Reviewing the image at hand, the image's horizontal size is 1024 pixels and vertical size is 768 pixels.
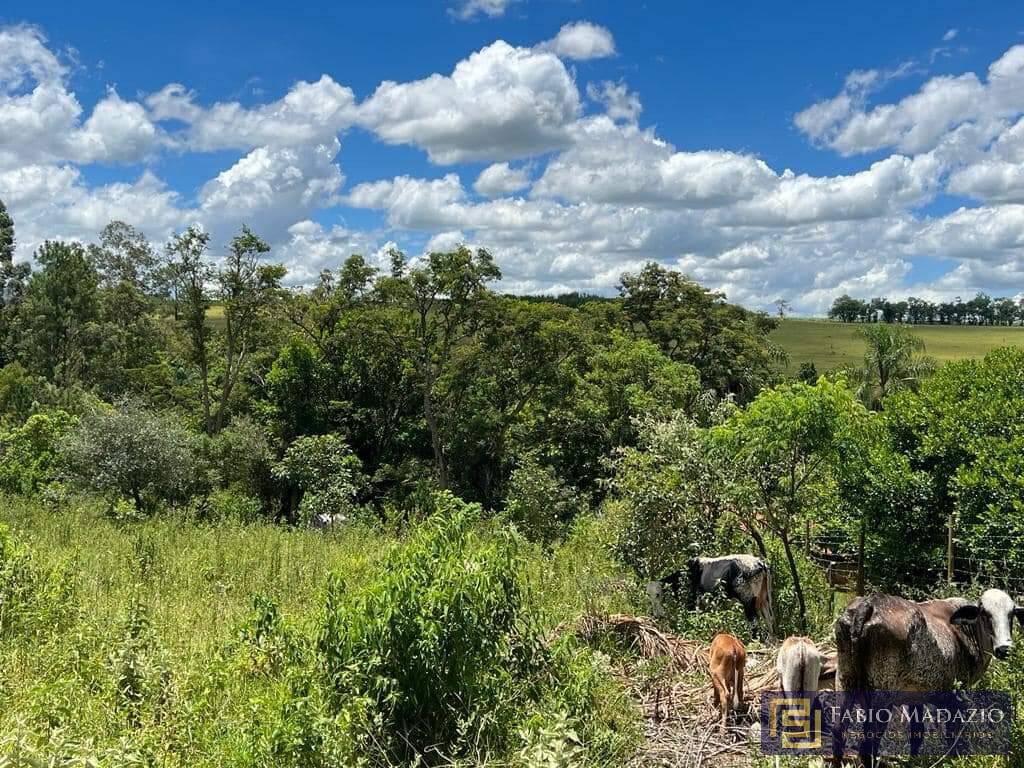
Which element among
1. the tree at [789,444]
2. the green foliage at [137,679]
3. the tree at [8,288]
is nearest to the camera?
the green foliage at [137,679]

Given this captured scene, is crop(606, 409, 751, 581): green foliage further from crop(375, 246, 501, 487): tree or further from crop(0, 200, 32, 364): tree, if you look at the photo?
crop(0, 200, 32, 364): tree

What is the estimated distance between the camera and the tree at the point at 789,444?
7711 millimetres

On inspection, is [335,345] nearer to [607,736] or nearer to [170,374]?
[170,374]

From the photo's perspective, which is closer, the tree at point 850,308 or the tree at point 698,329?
the tree at point 698,329

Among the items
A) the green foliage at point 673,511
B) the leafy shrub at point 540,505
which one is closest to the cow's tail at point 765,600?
the green foliage at point 673,511

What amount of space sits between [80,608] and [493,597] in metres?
4.65

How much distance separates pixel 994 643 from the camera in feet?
14.9

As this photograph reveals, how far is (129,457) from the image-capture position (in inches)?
579

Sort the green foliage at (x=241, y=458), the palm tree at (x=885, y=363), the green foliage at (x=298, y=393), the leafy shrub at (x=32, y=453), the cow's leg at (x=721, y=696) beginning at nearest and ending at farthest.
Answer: the cow's leg at (x=721, y=696)
the leafy shrub at (x=32, y=453)
the green foliage at (x=241, y=458)
the green foliage at (x=298, y=393)
the palm tree at (x=885, y=363)

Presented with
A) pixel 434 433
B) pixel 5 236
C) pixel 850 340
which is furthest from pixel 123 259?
pixel 850 340

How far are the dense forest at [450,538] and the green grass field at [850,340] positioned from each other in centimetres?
4983

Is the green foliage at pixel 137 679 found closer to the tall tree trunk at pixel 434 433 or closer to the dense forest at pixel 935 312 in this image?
the tall tree trunk at pixel 434 433

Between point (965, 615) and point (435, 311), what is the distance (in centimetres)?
1849

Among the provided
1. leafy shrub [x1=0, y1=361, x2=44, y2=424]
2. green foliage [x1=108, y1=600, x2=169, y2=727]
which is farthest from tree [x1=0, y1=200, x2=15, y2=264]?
green foliage [x1=108, y1=600, x2=169, y2=727]
